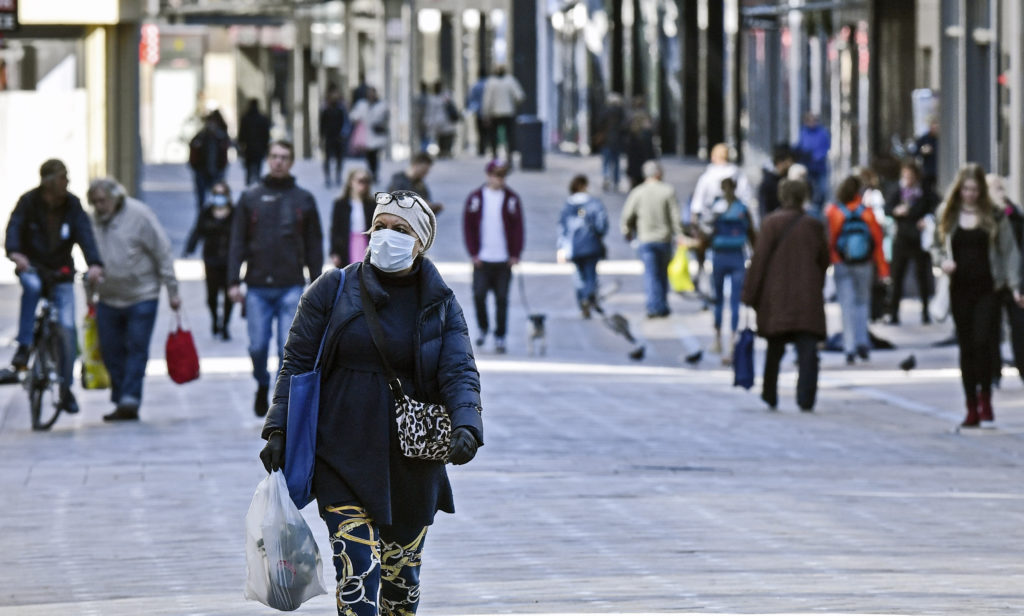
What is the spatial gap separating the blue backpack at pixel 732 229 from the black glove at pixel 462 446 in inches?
506

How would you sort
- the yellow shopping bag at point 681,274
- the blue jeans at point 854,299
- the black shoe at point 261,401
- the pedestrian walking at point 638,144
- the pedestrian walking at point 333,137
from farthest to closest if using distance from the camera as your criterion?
the pedestrian walking at point 333,137, the pedestrian walking at point 638,144, the yellow shopping bag at point 681,274, the blue jeans at point 854,299, the black shoe at point 261,401

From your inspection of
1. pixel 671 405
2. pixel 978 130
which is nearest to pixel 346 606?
pixel 671 405

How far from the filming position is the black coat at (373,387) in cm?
607

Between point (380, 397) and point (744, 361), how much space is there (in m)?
9.85

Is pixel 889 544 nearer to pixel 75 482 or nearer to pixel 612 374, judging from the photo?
pixel 75 482

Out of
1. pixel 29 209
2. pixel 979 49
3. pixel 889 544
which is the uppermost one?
pixel 979 49

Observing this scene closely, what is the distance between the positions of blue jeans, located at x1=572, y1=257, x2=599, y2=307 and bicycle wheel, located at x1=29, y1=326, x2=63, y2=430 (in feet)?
29.7

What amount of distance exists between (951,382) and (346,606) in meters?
12.3

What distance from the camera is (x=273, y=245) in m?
13.3

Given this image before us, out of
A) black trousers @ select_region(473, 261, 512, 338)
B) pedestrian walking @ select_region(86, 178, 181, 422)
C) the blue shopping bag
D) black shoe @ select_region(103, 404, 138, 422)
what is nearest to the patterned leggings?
pedestrian walking @ select_region(86, 178, 181, 422)

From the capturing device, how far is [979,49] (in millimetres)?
23531

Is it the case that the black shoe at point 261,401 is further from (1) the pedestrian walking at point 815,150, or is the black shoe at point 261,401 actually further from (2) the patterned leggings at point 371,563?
(1) the pedestrian walking at point 815,150

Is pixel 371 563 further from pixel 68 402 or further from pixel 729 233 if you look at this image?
pixel 729 233

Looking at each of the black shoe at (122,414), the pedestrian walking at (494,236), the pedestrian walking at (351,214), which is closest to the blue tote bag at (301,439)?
the black shoe at (122,414)
